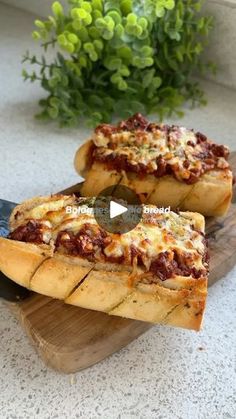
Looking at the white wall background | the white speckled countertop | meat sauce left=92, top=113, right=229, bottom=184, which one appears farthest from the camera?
the white wall background

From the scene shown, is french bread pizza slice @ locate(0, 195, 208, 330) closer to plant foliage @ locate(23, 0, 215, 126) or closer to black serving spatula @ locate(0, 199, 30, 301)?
black serving spatula @ locate(0, 199, 30, 301)

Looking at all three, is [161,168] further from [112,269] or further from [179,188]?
[112,269]

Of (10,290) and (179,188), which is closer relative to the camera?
(10,290)

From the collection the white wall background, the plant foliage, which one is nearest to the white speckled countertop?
the plant foliage

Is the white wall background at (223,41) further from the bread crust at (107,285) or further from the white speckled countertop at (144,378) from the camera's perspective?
the bread crust at (107,285)

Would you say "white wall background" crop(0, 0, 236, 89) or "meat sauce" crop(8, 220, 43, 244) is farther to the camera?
"white wall background" crop(0, 0, 236, 89)

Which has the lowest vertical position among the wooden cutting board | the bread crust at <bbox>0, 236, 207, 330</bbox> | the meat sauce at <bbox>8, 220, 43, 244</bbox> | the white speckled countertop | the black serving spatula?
the white speckled countertop

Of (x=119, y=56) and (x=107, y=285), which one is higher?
(x=119, y=56)

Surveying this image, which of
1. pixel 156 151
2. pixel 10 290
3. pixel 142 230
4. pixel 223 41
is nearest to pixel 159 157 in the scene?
pixel 156 151
